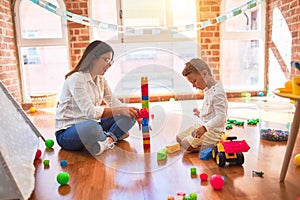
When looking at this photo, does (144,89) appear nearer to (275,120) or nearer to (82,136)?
(82,136)

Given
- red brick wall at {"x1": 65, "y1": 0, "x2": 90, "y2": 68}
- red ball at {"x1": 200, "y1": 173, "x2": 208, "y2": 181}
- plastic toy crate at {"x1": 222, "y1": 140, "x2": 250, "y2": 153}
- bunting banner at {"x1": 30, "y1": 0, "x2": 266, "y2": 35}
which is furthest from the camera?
red brick wall at {"x1": 65, "y1": 0, "x2": 90, "y2": 68}

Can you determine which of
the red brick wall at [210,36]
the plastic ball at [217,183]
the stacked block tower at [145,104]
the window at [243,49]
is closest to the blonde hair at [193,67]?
the stacked block tower at [145,104]

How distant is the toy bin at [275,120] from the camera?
5.93 feet

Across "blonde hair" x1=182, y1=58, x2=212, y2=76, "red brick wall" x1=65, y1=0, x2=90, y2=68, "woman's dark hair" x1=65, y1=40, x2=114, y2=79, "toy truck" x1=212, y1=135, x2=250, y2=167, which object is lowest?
"toy truck" x1=212, y1=135, x2=250, y2=167

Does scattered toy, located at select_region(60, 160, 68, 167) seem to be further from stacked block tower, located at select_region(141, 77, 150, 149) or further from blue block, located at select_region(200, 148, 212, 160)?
blue block, located at select_region(200, 148, 212, 160)

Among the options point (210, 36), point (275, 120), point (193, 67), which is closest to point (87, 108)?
point (193, 67)

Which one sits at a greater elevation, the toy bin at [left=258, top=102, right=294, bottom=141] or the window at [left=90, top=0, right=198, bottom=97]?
the window at [left=90, top=0, right=198, bottom=97]

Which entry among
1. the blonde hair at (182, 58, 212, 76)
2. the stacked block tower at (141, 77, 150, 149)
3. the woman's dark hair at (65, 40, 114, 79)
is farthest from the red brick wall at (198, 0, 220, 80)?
the stacked block tower at (141, 77, 150, 149)

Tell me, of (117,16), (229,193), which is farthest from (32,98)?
(229,193)

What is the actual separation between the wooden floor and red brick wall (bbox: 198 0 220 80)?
1.64 metres

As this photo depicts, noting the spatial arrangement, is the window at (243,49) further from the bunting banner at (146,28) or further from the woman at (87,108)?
the woman at (87,108)

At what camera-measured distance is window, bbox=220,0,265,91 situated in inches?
136

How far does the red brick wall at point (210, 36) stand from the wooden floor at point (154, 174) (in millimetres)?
1644

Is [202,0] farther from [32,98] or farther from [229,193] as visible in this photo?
[229,193]
